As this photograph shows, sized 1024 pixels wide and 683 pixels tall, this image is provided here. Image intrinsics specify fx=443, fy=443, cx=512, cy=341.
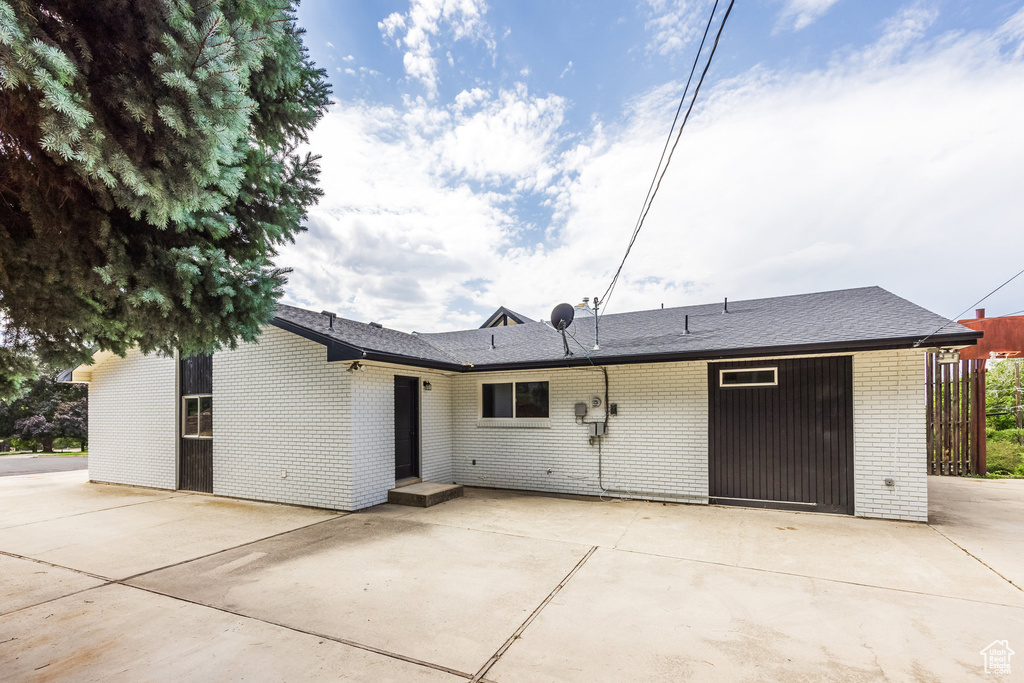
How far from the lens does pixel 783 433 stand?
23.1 ft

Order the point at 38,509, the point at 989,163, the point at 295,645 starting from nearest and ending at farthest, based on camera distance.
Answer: the point at 295,645
the point at 989,163
the point at 38,509

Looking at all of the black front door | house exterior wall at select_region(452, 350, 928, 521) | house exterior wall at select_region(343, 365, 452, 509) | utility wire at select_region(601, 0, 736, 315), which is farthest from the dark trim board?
utility wire at select_region(601, 0, 736, 315)

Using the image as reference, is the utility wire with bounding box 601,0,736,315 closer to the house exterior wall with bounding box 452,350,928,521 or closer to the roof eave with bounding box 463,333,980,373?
the roof eave with bounding box 463,333,980,373

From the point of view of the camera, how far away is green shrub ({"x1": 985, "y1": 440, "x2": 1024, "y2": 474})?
10016mm

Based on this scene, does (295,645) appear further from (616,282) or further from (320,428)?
(616,282)

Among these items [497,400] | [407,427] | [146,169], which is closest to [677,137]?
[146,169]

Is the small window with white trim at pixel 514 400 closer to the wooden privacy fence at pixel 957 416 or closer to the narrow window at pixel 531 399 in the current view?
the narrow window at pixel 531 399

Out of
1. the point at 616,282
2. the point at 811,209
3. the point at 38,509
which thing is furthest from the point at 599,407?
the point at 38,509

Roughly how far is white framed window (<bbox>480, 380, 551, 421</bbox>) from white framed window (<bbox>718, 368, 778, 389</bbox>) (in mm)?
3148

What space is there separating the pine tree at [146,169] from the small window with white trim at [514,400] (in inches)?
237

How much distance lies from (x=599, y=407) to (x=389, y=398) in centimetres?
386

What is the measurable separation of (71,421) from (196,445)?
17885 millimetres

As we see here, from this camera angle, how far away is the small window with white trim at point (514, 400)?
884 cm

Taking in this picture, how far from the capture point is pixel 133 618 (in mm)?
3646
